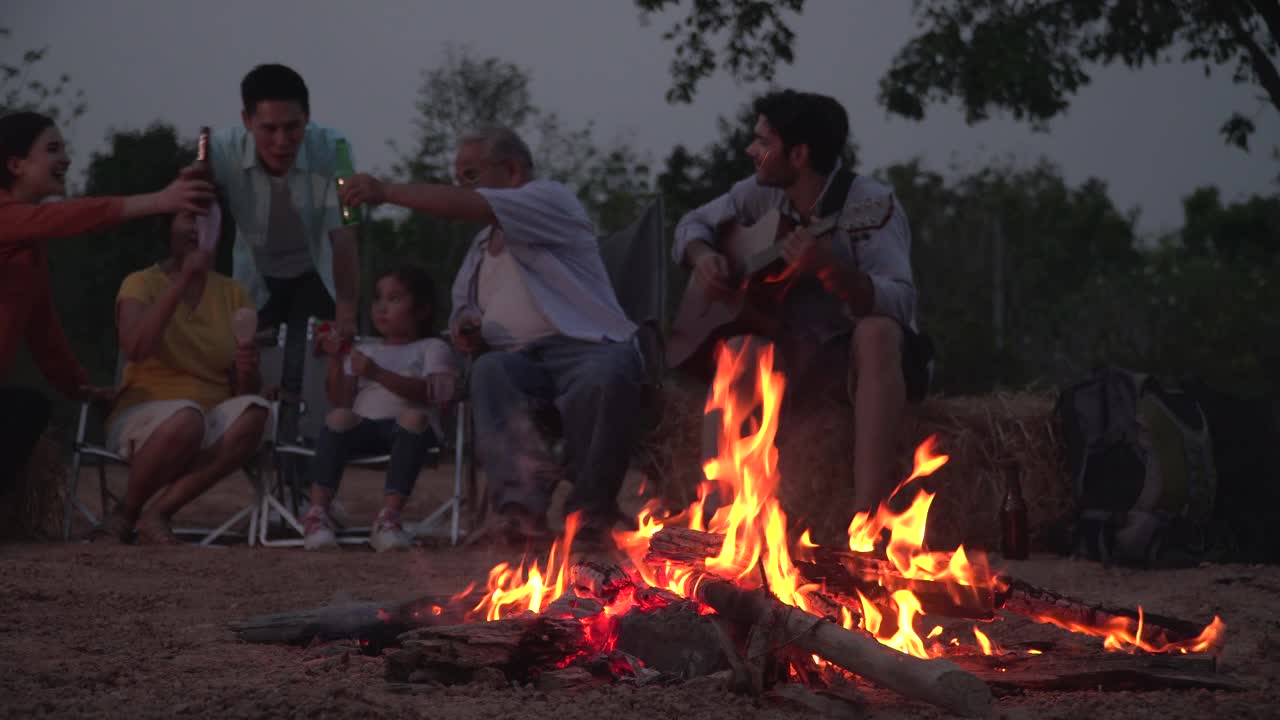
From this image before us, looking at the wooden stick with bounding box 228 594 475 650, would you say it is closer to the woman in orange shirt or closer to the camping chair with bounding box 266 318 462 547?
the camping chair with bounding box 266 318 462 547

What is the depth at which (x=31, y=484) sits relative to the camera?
5305 millimetres

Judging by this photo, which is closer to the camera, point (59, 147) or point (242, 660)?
point (242, 660)

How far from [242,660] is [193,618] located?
2.24 feet

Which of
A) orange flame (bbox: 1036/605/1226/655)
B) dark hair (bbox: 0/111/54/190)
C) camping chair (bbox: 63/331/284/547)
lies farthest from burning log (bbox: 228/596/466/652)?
dark hair (bbox: 0/111/54/190)

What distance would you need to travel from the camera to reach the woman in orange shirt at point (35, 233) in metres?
4.88

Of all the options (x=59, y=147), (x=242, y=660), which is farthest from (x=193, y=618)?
(x=59, y=147)

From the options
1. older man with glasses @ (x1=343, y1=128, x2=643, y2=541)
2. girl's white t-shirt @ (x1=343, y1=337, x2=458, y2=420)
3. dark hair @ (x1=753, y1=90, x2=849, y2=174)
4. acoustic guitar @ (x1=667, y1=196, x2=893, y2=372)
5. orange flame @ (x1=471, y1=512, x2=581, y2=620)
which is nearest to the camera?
orange flame @ (x1=471, y1=512, x2=581, y2=620)

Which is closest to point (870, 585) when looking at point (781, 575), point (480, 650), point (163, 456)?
point (781, 575)

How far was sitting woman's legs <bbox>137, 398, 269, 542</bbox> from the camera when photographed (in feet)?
17.1

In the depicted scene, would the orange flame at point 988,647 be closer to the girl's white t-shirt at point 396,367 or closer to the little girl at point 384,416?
the little girl at point 384,416

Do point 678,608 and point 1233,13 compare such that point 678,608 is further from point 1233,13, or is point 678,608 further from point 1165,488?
point 1233,13

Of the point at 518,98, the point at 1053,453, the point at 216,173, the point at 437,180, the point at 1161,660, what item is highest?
the point at 518,98

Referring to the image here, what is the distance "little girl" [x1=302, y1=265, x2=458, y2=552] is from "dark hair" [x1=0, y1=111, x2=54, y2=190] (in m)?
1.48

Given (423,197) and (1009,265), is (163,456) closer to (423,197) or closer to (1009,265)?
(423,197)
